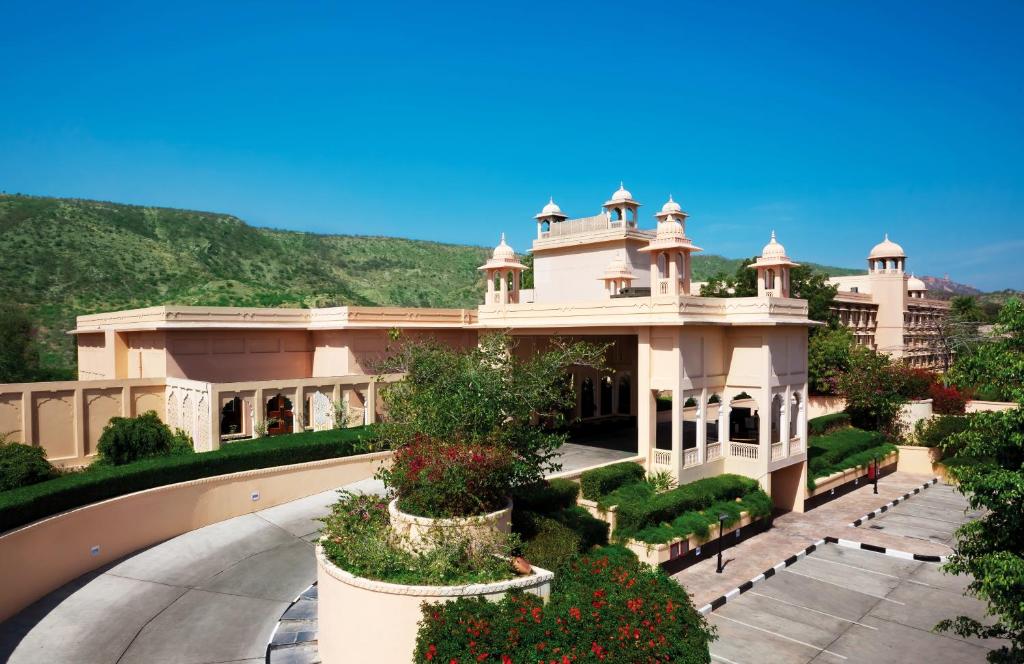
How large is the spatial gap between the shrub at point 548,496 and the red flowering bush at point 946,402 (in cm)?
2448

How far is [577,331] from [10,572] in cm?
1572

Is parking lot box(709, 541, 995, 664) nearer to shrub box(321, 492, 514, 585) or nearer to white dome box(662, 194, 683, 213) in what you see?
shrub box(321, 492, 514, 585)

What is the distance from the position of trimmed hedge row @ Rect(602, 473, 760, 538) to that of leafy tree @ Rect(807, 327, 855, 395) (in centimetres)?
1512

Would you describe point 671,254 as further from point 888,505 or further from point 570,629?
point 570,629

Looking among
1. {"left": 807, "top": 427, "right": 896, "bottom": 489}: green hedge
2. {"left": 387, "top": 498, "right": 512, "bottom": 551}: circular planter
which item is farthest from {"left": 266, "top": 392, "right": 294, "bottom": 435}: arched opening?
{"left": 807, "top": 427, "right": 896, "bottom": 489}: green hedge

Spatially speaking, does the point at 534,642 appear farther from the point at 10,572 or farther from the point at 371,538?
the point at 10,572

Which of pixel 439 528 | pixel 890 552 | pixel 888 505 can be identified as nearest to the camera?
pixel 439 528

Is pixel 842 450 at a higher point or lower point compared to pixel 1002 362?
lower

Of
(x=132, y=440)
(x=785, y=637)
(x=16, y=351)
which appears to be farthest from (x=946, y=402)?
(x=16, y=351)

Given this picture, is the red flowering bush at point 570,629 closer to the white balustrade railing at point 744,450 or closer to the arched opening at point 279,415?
the white balustrade railing at point 744,450

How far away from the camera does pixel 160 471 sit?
16.2 meters

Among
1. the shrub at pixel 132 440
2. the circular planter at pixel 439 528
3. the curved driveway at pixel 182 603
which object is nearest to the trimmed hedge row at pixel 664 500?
the circular planter at pixel 439 528

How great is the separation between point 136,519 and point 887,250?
5147cm

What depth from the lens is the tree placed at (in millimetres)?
31547
